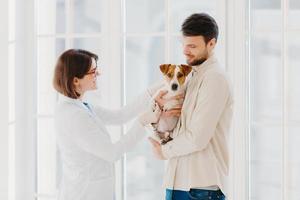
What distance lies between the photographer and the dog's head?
104 inches

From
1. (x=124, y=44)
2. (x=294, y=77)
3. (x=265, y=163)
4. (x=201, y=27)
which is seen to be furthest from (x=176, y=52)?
(x=201, y=27)

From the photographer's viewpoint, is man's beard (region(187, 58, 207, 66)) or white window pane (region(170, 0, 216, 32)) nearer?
man's beard (region(187, 58, 207, 66))

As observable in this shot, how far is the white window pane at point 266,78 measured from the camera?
3334 mm

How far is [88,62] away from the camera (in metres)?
2.87

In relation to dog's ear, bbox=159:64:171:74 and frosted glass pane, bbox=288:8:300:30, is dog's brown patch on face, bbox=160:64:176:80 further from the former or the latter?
frosted glass pane, bbox=288:8:300:30

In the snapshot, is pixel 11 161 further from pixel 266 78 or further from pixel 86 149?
pixel 266 78

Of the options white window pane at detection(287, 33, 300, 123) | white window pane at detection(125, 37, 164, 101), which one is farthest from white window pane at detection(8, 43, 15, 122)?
white window pane at detection(287, 33, 300, 123)

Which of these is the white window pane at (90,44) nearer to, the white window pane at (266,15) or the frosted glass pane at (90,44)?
the frosted glass pane at (90,44)

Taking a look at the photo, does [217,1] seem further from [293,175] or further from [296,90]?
[293,175]

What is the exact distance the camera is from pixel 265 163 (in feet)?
11.1

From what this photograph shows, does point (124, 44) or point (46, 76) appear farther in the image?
point (46, 76)

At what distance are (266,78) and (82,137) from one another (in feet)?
3.77

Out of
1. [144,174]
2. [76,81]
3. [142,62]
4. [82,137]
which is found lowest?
[144,174]

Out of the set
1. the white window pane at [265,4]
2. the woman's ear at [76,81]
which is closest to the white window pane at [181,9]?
the white window pane at [265,4]
